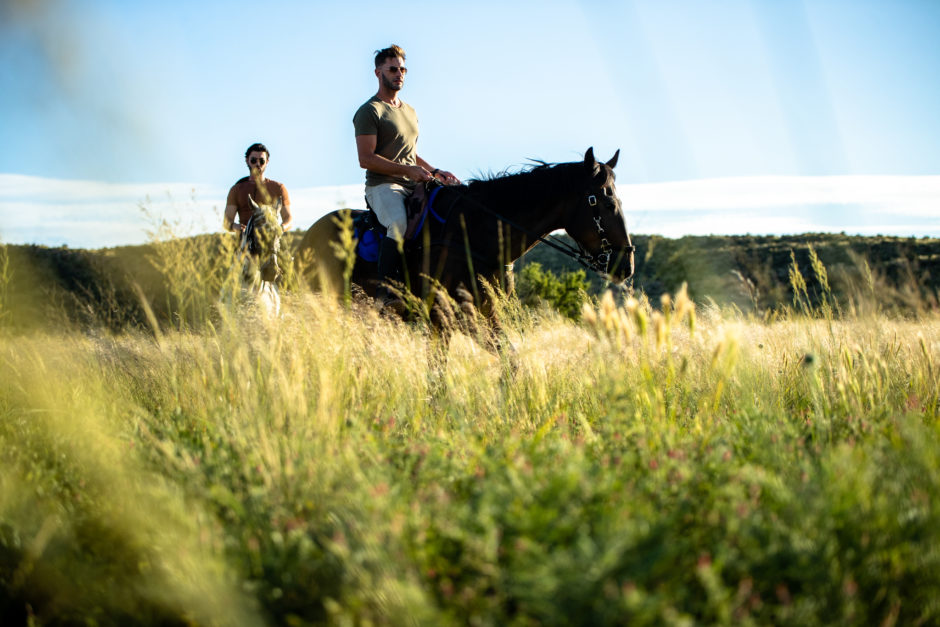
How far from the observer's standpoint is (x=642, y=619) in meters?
1.68

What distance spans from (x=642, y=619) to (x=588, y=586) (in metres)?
0.16

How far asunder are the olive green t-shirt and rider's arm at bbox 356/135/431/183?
3.7 inches

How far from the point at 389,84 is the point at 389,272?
6.89 feet

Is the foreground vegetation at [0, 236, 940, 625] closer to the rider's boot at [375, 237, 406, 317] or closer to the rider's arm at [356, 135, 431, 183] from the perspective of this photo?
the rider's boot at [375, 237, 406, 317]

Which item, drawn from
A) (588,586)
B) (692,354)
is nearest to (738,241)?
(692,354)

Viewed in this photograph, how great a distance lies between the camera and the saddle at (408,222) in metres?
6.34

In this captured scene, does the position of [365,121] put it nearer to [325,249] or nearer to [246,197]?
[325,249]

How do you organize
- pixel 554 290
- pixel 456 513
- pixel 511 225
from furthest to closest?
pixel 554 290 < pixel 511 225 < pixel 456 513

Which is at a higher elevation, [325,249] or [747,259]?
[747,259]

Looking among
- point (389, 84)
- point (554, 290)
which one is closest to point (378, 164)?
point (389, 84)

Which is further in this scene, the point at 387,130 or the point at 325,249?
the point at 325,249

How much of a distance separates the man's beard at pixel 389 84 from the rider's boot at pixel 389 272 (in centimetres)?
173

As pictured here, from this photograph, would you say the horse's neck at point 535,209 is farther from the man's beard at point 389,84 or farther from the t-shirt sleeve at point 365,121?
the man's beard at point 389,84

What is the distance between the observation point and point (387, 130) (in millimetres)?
6672
